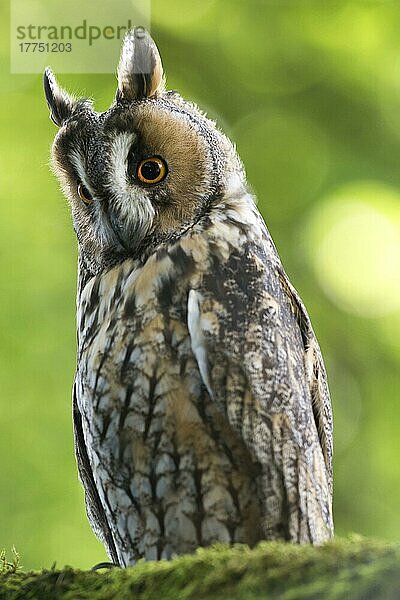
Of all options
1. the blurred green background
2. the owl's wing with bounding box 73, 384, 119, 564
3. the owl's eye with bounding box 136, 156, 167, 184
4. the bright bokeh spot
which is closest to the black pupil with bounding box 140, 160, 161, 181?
the owl's eye with bounding box 136, 156, 167, 184

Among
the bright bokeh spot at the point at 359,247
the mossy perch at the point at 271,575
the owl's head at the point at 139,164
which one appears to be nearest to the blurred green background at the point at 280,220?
the bright bokeh spot at the point at 359,247

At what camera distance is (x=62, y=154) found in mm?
1704

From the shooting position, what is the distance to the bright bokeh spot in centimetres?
325

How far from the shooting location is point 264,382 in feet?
4.88

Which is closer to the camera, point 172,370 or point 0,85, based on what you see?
point 172,370

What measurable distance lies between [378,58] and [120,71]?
2150mm

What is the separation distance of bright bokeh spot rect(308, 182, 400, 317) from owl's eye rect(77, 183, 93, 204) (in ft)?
5.82

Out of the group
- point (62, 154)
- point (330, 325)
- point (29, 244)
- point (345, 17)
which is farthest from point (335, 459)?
point (62, 154)

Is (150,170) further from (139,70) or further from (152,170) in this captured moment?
(139,70)

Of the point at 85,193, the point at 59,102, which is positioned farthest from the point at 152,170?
the point at 59,102

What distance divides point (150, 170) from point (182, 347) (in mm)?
360

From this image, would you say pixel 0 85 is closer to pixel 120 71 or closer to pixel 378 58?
pixel 378 58

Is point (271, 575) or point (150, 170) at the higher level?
point (150, 170)

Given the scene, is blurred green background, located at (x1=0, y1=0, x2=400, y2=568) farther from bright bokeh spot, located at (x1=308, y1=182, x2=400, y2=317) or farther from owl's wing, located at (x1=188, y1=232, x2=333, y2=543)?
owl's wing, located at (x1=188, y1=232, x2=333, y2=543)
